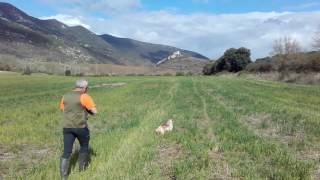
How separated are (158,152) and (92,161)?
73.8 inches

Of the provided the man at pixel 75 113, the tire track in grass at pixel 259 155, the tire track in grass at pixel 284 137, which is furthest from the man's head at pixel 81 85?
the tire track in grass at pixel 284 137

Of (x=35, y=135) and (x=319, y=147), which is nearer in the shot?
(x=319, y=147)

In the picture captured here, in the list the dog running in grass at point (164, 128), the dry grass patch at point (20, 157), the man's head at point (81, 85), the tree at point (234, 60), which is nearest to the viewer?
the man's head at point (81, 85)

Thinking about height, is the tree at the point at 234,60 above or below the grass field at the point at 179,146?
above

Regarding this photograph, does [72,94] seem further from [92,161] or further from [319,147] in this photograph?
[319,147]

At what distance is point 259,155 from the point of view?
11789 millimetres

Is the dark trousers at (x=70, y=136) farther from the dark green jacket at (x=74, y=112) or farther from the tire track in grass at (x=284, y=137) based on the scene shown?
the tire track in grass at (x=284, y=137)

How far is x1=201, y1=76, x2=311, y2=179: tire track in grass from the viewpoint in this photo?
9828 mm

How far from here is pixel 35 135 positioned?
16.0m

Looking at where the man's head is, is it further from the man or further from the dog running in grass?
the dog running in grass

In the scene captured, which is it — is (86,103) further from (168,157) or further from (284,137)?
(284,137)

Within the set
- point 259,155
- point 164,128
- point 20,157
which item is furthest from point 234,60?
point 20,157

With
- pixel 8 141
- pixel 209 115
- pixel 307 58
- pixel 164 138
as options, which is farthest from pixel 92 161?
pixel 307 58

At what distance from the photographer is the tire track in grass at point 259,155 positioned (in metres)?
9.83
